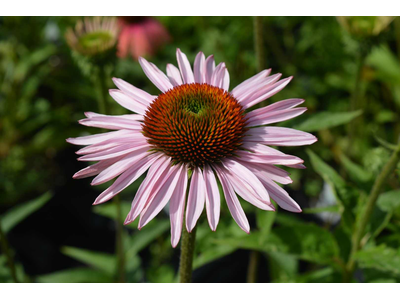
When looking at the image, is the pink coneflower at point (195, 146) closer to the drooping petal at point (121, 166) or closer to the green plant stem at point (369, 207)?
the drooping petal at point (121, 166)

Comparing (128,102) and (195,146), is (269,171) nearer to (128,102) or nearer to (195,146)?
(195,146)

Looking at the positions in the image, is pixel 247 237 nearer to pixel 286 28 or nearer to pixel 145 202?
pixel 145 202

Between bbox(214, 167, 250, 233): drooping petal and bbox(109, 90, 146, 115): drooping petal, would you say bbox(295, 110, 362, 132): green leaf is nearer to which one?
bbox(214, 167, 250, 233): drooping petal

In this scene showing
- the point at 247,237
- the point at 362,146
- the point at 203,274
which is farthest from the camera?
the point at 362,146

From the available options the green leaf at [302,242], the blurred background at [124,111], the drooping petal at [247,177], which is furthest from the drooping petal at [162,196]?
the blurred background at [124,111]

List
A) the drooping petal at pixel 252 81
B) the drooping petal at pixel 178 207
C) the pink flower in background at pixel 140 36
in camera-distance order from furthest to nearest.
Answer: the pink flower in background at pixel 140 36, the drooping petal at pixel 252 81, the drooping petal at pixel 178 207

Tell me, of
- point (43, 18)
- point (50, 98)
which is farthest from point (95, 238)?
point (43, 18)
